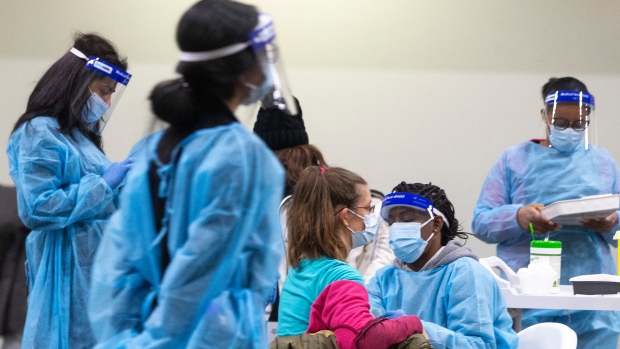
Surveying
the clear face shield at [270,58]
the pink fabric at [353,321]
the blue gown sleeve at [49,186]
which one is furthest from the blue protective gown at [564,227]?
the clear face shield at [270,58]

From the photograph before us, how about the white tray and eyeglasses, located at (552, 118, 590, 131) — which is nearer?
the white tray

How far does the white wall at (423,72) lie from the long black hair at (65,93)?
210cm

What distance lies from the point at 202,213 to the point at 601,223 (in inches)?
86.9

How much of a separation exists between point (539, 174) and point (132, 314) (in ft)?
7.32

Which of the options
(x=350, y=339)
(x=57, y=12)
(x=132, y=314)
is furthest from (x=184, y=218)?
(x=57, y=12)

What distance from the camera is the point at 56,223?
243 centimetres

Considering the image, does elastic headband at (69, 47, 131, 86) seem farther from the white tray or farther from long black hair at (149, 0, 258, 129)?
the white tray

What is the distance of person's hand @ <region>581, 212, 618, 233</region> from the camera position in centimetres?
307

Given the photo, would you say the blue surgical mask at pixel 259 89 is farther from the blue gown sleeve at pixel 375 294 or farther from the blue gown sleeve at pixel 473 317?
the blue gown sleeve at pixel 375 294

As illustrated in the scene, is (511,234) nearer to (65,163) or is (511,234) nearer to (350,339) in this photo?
(350,339)

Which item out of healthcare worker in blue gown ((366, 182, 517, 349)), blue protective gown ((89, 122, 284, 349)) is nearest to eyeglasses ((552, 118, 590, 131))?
healthcare worker in blue gown ((366, 182, 517, 349))

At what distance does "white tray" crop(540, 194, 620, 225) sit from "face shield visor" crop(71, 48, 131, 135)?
1.57 metres

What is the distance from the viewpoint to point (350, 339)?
2.01 metres

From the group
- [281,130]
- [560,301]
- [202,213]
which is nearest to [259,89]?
[202,213]
